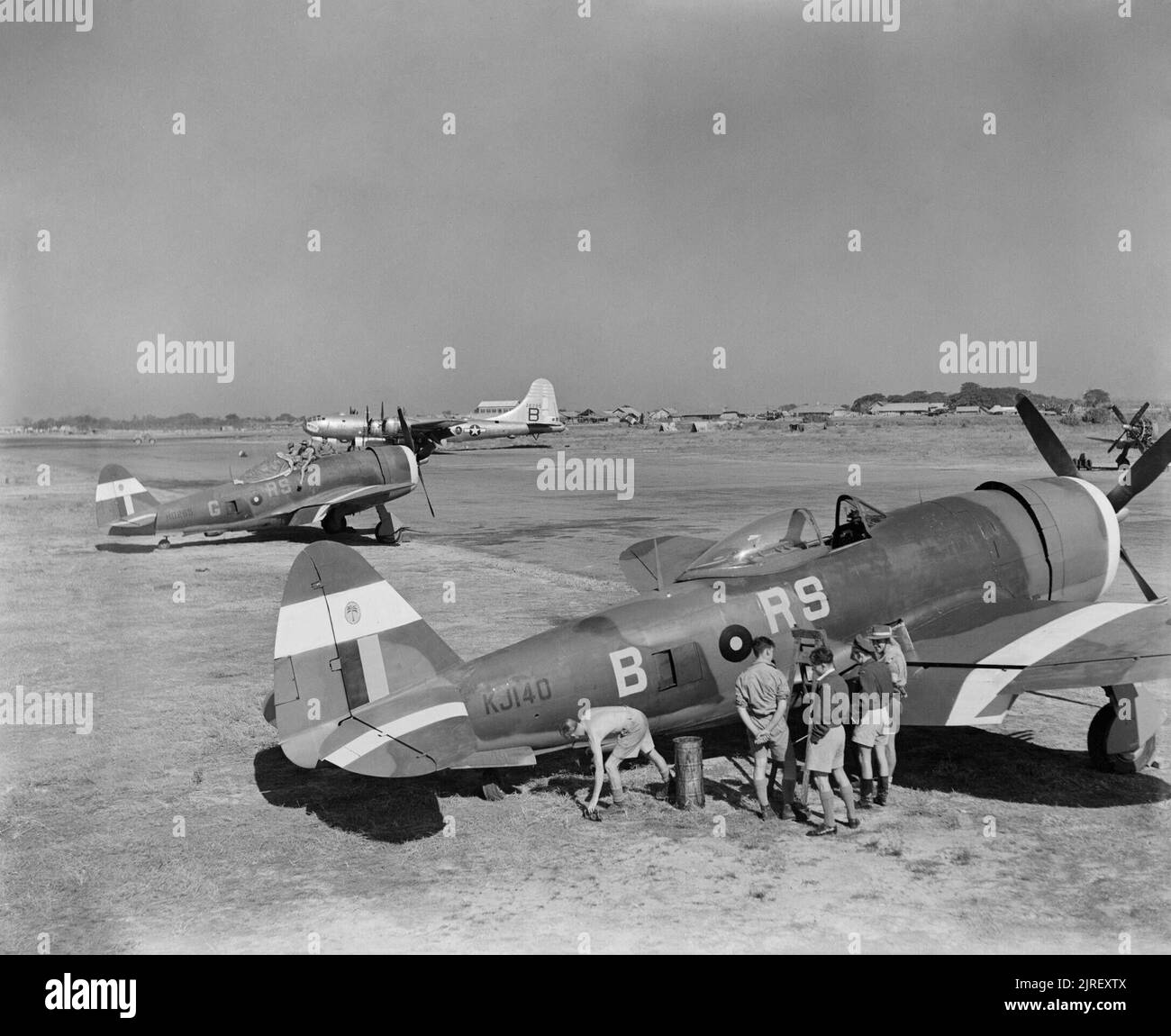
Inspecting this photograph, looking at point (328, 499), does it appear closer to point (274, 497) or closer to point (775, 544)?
point (274, 497)

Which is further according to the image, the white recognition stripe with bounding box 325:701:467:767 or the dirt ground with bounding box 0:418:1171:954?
the white recognition stripe with bounding box 325:701:467:767

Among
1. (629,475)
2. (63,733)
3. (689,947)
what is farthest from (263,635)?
(629,475)

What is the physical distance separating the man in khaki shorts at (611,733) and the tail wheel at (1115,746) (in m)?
4.24

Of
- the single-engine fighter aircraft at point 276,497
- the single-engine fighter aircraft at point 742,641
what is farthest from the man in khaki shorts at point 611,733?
the single-engine fighter aircraft at point 276,497

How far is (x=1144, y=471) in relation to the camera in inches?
437

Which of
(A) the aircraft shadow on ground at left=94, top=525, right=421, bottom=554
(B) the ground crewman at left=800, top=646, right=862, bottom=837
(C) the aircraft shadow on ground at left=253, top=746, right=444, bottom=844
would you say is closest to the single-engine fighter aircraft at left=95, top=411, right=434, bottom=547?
(A) the aircraft shadow on ground at left=94, top=525, right=421, bottom=554

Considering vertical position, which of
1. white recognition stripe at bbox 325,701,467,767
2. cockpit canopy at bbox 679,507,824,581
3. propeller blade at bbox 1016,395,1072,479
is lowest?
white recognition stripe at bbox 325,701,467,767

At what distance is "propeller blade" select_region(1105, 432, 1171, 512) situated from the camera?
11.0m

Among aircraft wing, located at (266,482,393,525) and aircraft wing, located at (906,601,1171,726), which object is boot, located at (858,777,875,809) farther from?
aircraft wing, located at (266,482,393,525)

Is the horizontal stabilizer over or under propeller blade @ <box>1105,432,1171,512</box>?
under

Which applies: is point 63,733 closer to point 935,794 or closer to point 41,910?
point 41,910

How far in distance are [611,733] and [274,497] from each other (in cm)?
1991

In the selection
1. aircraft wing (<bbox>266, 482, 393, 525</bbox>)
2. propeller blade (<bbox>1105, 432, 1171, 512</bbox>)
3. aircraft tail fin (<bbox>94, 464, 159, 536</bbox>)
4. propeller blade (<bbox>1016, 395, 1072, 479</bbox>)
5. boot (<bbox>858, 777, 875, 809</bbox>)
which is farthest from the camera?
aircraft wing (<bbox>266, 482, 393, 525</bbox>)

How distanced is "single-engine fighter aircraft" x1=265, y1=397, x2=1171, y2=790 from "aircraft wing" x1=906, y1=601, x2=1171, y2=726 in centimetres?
2
